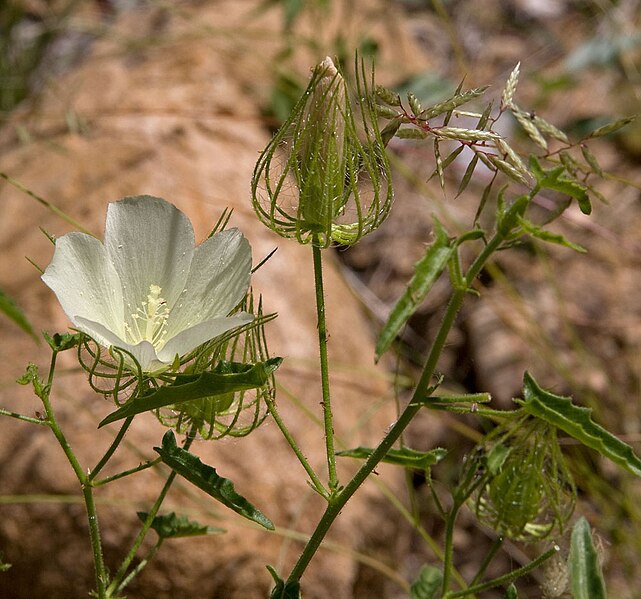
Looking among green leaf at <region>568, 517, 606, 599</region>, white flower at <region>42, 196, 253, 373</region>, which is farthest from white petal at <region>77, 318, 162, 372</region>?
green leaf at <region>568, 517, 606, 599</region>

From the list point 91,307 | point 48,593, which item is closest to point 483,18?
point 48,593

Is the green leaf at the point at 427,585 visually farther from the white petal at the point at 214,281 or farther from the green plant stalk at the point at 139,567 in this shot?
the white petal at the point at 214,281

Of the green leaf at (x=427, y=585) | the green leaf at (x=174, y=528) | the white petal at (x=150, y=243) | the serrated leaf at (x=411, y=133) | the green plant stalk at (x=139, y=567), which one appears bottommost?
the green leaf at (x=427, y=585)

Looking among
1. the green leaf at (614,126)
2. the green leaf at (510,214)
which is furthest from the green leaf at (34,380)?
the green leaf at (614,126)

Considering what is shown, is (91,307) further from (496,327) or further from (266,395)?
(496,327)

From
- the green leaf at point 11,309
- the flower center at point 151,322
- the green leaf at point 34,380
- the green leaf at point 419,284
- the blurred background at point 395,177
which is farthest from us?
the blurred background at point 395,177
